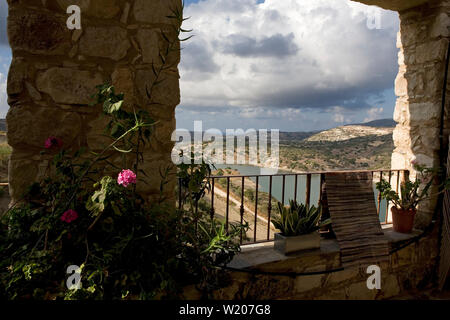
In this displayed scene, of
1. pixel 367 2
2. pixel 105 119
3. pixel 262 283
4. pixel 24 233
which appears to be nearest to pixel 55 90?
pixel 105 119

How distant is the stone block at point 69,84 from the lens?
163 cm

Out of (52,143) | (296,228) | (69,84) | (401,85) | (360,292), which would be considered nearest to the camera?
(52,143)

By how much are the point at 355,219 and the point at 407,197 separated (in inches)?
30.0

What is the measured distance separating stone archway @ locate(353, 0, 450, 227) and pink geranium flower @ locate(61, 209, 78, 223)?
10.2 feet

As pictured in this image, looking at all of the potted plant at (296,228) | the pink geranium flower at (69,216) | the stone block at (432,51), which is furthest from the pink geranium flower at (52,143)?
the stone block at (432,51)

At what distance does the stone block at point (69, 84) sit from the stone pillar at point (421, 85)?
321cm

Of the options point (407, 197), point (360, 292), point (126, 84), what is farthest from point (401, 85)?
point (126, 84)

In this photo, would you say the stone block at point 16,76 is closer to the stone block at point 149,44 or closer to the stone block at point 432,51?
the stone block at point 149,44

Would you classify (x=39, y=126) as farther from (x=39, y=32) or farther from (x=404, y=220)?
(x=404, y=220)

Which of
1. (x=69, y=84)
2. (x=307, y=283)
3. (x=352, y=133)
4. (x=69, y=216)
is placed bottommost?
(x=307, y=283)

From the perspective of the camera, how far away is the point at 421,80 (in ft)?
10.4

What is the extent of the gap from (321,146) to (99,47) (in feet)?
26.5
